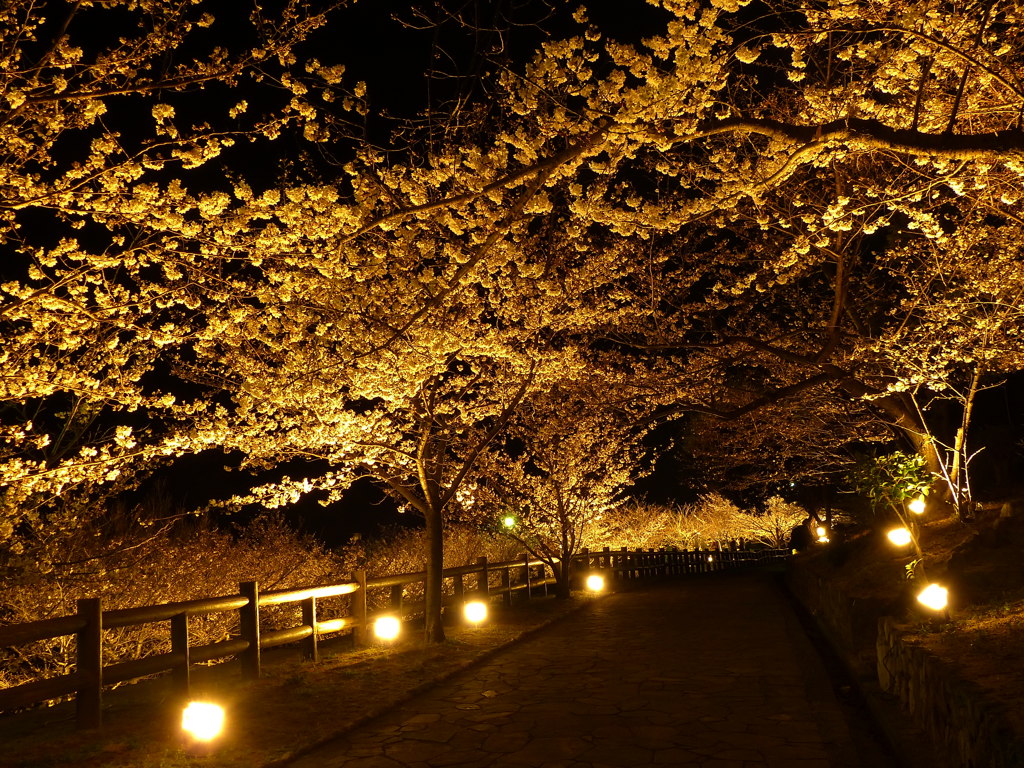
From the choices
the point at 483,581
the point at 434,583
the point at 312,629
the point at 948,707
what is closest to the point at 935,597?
the point at 948,707

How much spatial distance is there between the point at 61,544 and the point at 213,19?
847cm

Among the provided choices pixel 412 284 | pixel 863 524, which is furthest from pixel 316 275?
pixel 863 524

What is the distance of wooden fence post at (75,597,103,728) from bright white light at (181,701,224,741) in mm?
923

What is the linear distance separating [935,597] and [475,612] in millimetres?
7729

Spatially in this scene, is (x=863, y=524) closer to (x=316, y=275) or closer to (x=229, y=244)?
(x=316, y=275)

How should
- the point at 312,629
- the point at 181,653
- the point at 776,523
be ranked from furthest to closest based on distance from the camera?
the point at 776,523 → the point at 312,629 → the point at 181,653

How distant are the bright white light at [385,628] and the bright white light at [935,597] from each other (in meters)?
6.96

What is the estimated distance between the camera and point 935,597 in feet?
24.5

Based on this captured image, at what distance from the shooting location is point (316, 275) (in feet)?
32.9

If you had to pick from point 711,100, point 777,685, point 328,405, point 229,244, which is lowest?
point 777,685

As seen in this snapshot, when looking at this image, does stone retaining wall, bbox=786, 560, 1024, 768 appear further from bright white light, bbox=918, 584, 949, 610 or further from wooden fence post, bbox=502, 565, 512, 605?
wooden fence post, bbox=502, 565, 512, 605

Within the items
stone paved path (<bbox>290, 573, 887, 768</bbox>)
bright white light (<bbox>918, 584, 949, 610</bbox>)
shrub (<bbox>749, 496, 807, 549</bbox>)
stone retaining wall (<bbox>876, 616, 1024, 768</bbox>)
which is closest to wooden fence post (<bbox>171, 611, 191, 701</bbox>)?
stone paved path (<bbox>290, 573, 887, 768</bbox>)

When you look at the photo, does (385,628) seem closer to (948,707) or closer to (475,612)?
(475,612)

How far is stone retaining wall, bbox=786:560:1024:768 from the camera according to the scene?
409 centimetres
